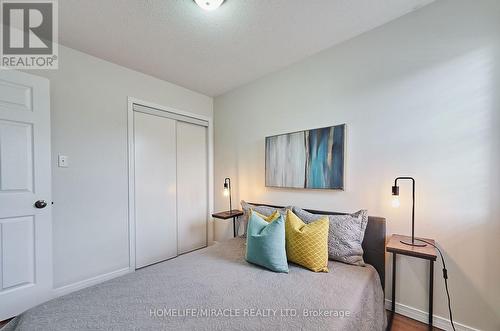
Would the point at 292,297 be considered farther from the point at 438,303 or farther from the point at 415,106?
the point at 415,106

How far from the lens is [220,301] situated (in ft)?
3.69

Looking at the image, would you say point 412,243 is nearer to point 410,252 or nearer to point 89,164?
point 410,252

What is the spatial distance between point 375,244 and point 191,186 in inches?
93.6

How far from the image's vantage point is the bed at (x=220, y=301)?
960mm

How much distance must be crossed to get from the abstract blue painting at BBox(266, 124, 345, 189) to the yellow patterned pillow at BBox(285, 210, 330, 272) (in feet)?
1.73

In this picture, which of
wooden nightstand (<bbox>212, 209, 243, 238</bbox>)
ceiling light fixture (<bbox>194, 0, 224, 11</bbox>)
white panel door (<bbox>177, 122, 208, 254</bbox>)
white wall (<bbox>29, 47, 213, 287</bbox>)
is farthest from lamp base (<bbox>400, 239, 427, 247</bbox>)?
white wall (<bbox>29, 47, 213, 287</bbox>)

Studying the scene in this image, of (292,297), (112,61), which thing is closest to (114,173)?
(112,61)

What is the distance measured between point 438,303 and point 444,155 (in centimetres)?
108

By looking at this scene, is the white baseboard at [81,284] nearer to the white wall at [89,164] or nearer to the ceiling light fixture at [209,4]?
the white wall at [89,164]

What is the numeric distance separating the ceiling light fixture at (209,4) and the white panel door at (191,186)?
1.68 meters

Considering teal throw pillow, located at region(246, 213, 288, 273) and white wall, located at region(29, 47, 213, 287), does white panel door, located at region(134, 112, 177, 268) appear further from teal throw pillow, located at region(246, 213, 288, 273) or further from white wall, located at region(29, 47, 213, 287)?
teal throw pillow, located at region(246, 213, 288, 273)

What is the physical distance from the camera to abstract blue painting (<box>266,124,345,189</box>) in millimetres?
1957

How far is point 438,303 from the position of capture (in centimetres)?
152

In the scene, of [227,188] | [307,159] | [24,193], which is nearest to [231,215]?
[227,188]
